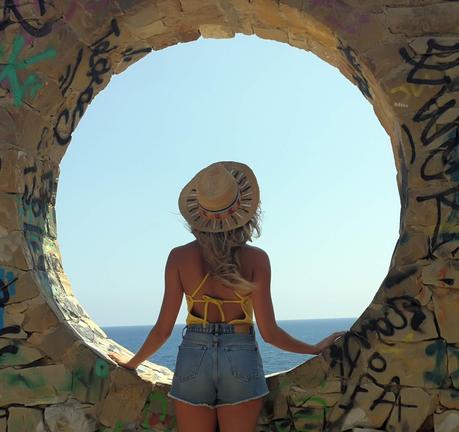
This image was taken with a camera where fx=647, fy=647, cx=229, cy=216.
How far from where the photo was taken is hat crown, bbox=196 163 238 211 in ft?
11.0

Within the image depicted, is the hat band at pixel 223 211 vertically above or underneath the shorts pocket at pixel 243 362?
above

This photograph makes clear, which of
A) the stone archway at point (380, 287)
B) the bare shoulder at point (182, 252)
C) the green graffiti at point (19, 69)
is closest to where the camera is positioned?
the bare shoulder at point (182, 252)

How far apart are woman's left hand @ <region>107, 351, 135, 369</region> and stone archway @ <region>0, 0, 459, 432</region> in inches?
3.1

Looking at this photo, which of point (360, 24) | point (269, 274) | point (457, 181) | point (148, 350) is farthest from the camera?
point (360, 24)

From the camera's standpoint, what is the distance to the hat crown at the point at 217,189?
11.0ft

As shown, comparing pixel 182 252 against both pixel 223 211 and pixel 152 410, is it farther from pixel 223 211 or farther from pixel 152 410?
pixel 152 410

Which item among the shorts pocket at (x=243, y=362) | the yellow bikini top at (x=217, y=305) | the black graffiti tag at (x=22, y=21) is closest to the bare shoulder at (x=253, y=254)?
the yellow bikini top at (x=217, y=305)

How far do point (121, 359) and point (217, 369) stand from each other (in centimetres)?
120

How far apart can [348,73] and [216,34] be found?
1.05m

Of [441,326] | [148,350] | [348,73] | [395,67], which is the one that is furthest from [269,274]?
[348,73]

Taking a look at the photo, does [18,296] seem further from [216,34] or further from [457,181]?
[457,181]

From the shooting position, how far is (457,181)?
394 cm

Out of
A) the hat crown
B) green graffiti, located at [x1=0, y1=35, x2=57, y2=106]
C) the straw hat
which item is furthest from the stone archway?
the hat crown

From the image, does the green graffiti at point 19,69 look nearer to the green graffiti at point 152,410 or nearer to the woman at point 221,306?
the woman at point 221,306
